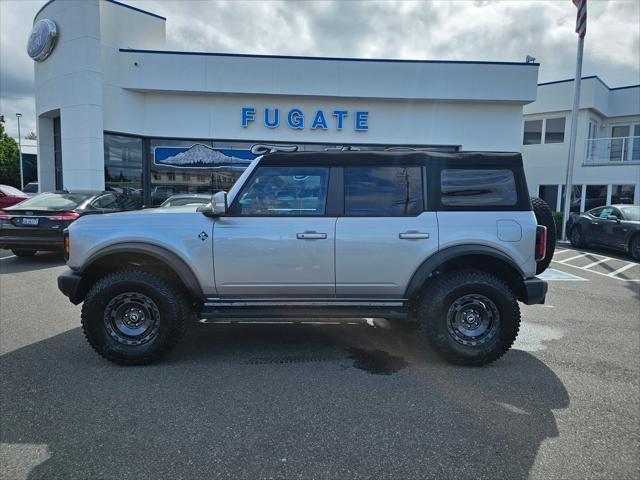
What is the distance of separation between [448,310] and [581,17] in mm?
Result: 14687

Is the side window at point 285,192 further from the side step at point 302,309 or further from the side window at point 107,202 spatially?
the side window at point 107,202

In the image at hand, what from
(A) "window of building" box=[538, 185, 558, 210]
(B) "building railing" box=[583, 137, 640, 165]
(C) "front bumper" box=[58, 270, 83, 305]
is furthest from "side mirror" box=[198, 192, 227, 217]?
(A) "window of building" box=[538, 185, 558, 210]

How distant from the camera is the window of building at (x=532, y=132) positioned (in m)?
20.2

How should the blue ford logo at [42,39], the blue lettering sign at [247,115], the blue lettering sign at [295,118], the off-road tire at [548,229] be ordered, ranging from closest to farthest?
the off-road tire at [548,229] < the blue ford logo at [42,39] < the blue lettering sign at [247,115] < the blue lettering sign at [295,118]

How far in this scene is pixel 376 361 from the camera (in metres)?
4.10

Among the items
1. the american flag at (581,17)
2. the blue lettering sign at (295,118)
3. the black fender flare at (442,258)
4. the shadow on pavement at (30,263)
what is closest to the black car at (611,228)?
the american flag at (581,17)

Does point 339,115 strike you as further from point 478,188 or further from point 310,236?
point 310,236

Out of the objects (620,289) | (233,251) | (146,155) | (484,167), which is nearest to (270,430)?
(233,251)

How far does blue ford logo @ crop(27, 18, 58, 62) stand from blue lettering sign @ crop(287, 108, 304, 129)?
819cm

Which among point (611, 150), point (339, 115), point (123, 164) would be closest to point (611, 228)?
point (339, 115)

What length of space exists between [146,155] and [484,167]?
13.4m

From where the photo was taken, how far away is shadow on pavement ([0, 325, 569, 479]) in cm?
253

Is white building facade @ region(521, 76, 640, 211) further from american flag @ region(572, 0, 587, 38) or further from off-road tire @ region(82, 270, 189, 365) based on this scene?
off-road tire @ region(82, 270, 189, 365)

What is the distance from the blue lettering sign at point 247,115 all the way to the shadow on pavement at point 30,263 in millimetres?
7361
